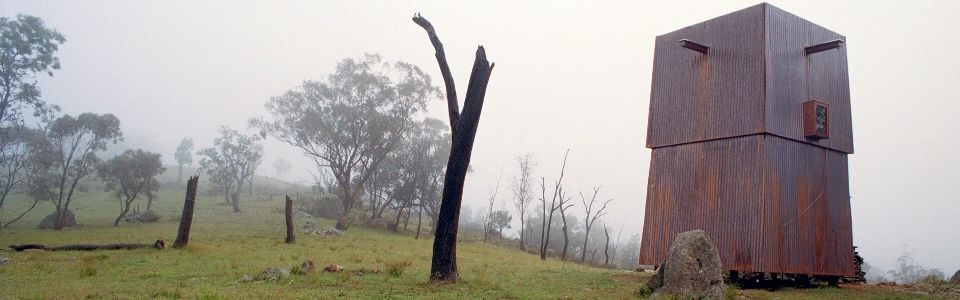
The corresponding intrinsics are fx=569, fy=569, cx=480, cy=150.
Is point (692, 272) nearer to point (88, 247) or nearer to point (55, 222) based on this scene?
point (88, 247)

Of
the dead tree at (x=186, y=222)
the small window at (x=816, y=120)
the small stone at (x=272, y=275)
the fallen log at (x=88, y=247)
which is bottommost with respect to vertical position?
the fallen log at (x=88, y=247)

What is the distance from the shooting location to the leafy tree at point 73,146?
1582 inches

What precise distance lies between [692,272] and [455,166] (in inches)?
216

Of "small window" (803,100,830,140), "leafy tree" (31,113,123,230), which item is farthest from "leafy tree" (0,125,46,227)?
"small window" (803,100,830,140)

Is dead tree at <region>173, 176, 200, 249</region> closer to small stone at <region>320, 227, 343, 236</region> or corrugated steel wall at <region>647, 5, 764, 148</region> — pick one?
small stone at <region>320, 227, 343, 236</region>

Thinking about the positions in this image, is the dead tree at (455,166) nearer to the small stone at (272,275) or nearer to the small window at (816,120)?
the small stone at (272,275)

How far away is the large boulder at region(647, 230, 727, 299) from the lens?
37.5 ft

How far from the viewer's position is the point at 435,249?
1280 cm

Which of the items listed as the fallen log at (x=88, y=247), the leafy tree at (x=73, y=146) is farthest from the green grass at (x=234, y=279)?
the leafy tree at (x=73, y=146)

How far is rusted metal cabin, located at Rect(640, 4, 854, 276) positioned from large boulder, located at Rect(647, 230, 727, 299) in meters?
4.57

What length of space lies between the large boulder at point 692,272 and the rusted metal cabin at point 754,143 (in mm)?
4572

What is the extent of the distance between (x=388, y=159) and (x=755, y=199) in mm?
39730

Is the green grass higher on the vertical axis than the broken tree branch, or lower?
lower

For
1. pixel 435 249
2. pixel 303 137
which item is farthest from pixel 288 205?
pixel 435 249
